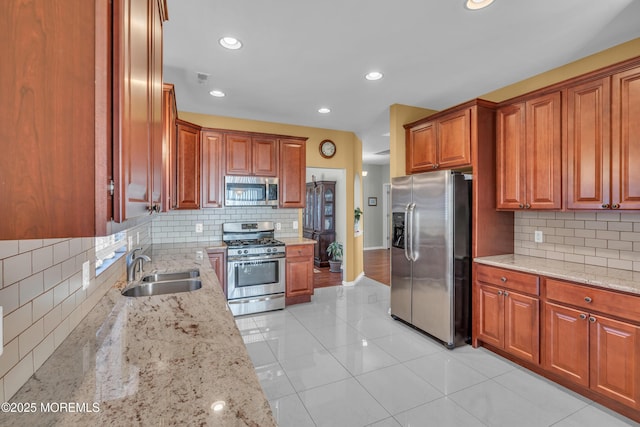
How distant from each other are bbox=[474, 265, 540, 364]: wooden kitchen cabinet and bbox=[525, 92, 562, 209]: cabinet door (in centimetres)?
70

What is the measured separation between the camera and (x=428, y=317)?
10.4 ft

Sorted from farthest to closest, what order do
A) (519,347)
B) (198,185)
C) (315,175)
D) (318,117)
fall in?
(315,175) → (318,117) → (198,185) → (519,347)

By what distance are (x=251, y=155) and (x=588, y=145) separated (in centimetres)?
355

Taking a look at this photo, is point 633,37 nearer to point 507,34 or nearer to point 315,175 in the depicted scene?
point 507,34

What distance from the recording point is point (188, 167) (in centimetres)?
376

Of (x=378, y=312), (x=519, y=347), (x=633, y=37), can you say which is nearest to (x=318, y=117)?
(x=378, y=312)

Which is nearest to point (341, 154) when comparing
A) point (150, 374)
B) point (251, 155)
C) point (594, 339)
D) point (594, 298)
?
point (251, 155)

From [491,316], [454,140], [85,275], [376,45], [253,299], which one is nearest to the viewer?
[85,275]

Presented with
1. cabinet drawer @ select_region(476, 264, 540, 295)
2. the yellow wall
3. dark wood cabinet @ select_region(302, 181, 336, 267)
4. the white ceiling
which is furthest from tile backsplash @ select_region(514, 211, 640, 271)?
dark wood cabinet @ select_region(302, 181, 336, 267)

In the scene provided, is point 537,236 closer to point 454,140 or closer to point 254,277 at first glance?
point 454,140

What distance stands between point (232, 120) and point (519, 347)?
170 inches

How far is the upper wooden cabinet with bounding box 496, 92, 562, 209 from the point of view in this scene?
256cm

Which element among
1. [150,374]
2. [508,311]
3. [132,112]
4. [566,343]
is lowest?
[566,343]

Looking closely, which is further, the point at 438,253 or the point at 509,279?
the point at 438,253
